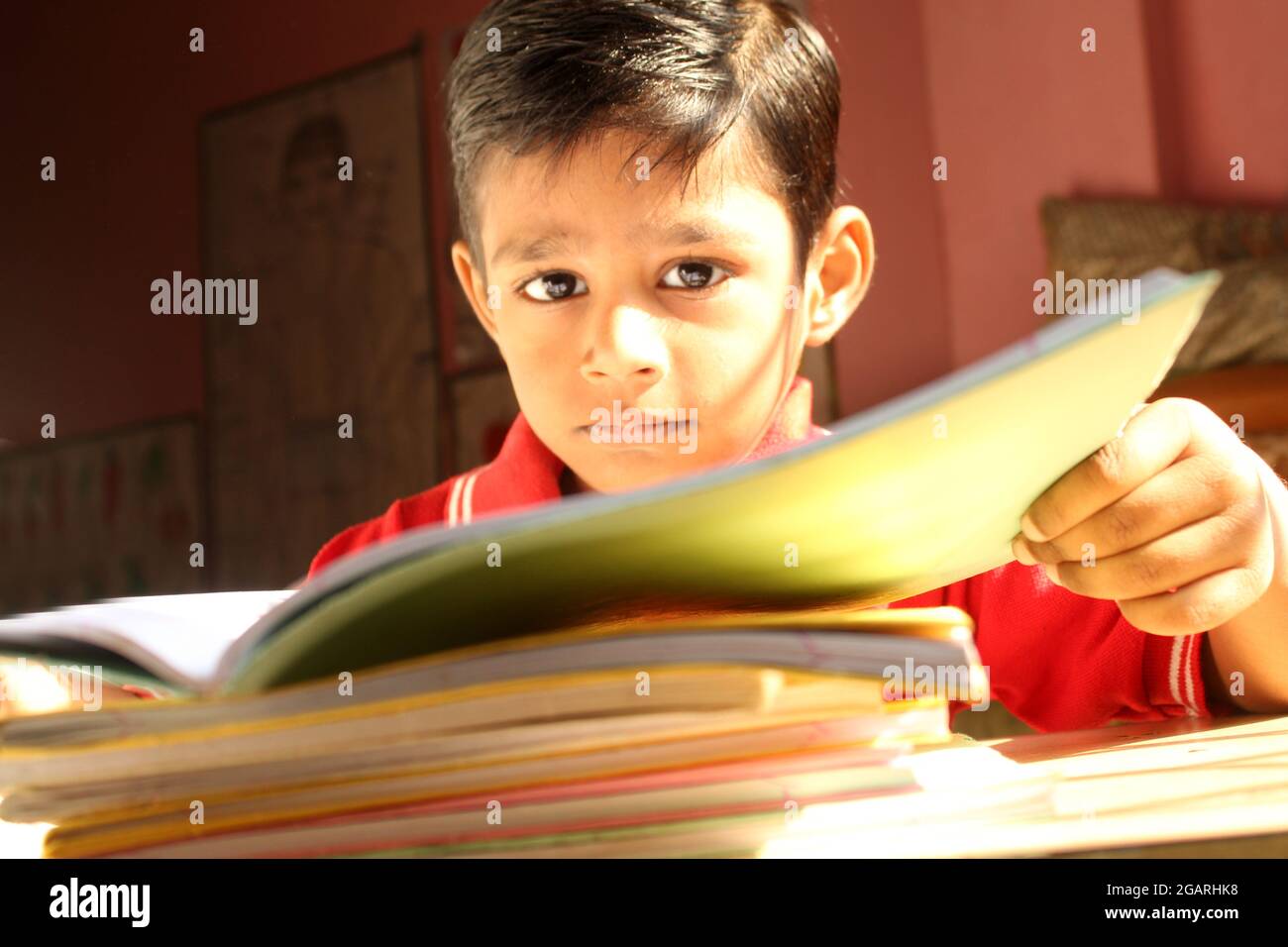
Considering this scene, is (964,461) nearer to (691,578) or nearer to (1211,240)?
(691,578)

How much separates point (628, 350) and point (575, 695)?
0.41 m

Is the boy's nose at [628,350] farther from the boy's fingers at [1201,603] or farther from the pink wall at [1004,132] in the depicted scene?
the pink wall at [1004,132]

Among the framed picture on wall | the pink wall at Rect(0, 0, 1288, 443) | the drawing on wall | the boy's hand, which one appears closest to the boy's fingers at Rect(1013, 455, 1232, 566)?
the boy's hand

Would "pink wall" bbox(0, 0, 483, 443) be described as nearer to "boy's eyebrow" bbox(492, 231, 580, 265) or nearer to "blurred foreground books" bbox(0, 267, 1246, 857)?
"boy's eyebrow" bbox(492, 231, 580, 265)

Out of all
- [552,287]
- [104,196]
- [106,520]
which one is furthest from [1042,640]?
[104,196]

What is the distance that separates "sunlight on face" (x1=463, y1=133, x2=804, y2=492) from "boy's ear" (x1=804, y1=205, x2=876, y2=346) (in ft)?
0.34

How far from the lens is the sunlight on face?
69 centimetres

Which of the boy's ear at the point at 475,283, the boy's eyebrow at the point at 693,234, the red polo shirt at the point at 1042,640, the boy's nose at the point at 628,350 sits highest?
the boy's ear at the point at 475,283

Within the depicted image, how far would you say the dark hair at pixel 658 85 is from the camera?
0.73 meters

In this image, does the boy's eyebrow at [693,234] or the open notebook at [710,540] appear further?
the boy's eyebrow at [693,234]

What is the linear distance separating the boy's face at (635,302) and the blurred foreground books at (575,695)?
0.40 meters

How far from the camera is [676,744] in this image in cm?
28

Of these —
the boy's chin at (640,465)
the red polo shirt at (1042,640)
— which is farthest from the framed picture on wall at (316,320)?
the boy's chin at (640,465)
